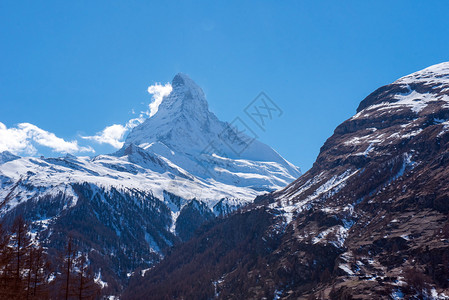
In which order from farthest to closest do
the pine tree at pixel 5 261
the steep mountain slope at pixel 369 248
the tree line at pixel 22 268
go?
the steep mountain slope at pixel 369 248 → the tree line at pixel 22 268 → the pine tree at pixel 5 261

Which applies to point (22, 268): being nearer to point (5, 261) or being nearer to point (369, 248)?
point (5, 261)

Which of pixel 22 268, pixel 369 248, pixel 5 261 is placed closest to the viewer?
pixel 5 261

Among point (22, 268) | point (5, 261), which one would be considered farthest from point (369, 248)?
point (5, 261)

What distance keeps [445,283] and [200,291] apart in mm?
113238

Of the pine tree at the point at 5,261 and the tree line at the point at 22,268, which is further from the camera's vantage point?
the tree line at the point at 22,268

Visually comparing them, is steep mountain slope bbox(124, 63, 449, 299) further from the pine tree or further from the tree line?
the pine tree

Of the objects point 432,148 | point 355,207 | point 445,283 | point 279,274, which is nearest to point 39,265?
point 445,283

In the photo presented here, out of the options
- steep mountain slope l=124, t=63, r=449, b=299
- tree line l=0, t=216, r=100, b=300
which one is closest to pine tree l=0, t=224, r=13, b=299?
tree line l=0, t=216, r=100, b=300

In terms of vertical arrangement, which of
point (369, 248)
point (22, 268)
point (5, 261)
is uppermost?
point (369, 248)

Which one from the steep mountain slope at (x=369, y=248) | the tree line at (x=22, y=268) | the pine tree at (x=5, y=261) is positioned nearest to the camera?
the pine tree at (x=5, y=261)

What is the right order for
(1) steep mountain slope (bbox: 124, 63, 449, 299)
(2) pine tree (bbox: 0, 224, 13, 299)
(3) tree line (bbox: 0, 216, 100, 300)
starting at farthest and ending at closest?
(1) steep mountain slope (bbox: 124, 63, 449, 299), (3) tree line (bbox: 0, 216, 100, 300), (2) pine tree (bbox: 0, 224, 13, 299)

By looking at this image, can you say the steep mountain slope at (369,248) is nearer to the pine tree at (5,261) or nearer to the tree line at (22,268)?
the tree line at (22,268)

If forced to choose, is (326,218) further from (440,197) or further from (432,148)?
(432,148)

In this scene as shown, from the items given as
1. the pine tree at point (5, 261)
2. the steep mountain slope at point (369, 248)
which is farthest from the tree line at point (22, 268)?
the steep mountain slope at point (369, 248)
